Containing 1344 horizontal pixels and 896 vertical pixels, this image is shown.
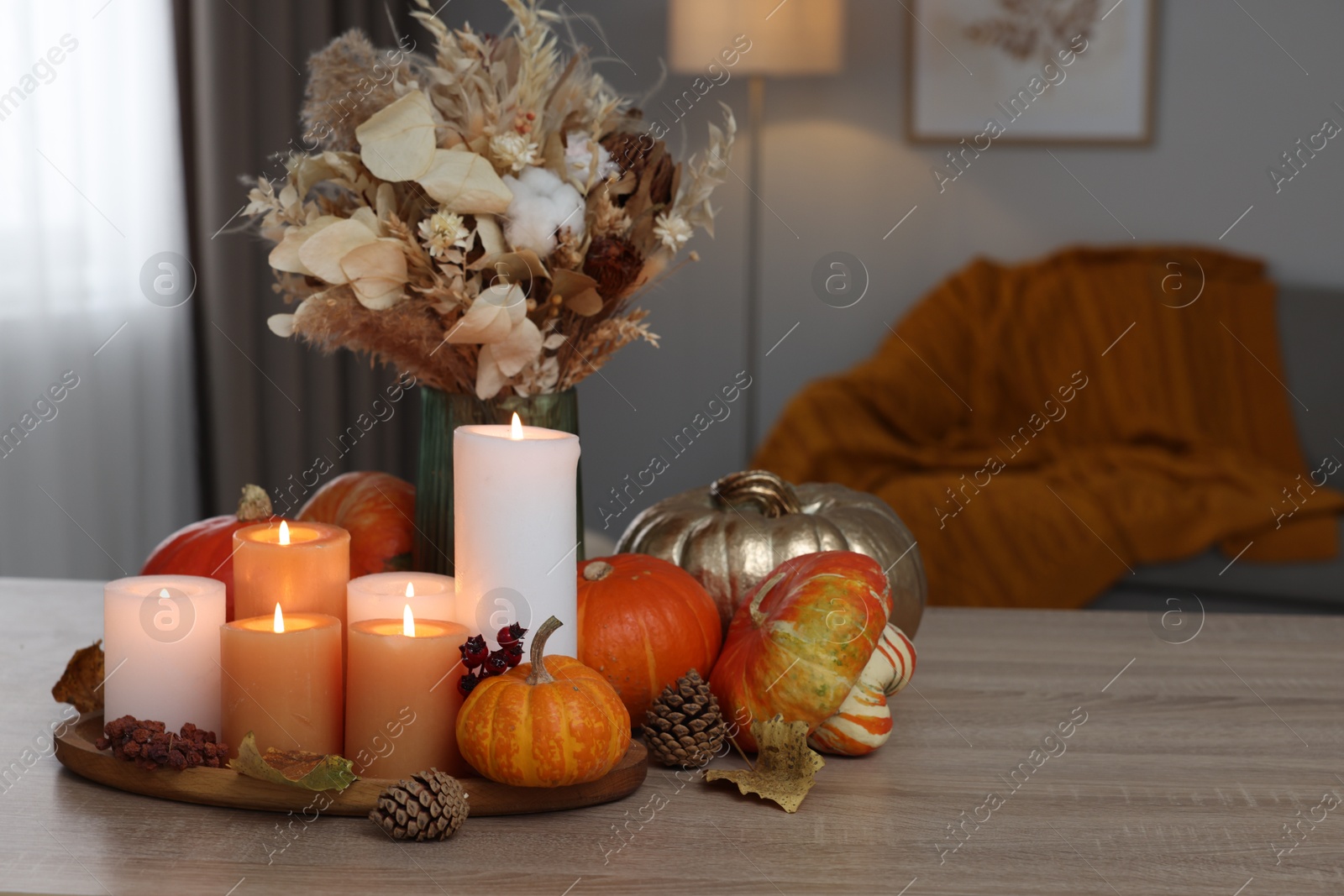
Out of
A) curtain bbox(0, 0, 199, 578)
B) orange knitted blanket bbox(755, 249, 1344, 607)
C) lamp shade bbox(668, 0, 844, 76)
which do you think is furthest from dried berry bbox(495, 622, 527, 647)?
lamp shade bbox(668, 0, 844, 76)

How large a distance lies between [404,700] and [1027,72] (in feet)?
10.9

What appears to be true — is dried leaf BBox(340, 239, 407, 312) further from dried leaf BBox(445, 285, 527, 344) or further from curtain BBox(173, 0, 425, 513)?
curtain BBox(173, 0, 425, 513)

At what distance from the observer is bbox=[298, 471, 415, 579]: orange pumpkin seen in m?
0.95

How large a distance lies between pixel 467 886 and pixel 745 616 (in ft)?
0.98

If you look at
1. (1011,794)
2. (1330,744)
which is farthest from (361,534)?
(1330,744)

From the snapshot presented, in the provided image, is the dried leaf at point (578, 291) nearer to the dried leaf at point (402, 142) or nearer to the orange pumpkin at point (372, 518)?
the dried leaf at point (402, 142)

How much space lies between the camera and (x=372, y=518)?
3.12 ft

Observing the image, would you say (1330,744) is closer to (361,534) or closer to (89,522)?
(361,534)

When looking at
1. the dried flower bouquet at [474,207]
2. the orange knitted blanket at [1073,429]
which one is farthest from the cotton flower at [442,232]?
the orange knitted blanket at [1073,429]

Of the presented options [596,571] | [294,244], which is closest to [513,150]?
[294,244]

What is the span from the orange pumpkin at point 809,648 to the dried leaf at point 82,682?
0.43m

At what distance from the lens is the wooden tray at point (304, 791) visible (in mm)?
720

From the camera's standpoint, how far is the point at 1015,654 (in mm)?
1066

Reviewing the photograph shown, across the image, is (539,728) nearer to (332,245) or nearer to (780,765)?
(780,765)
